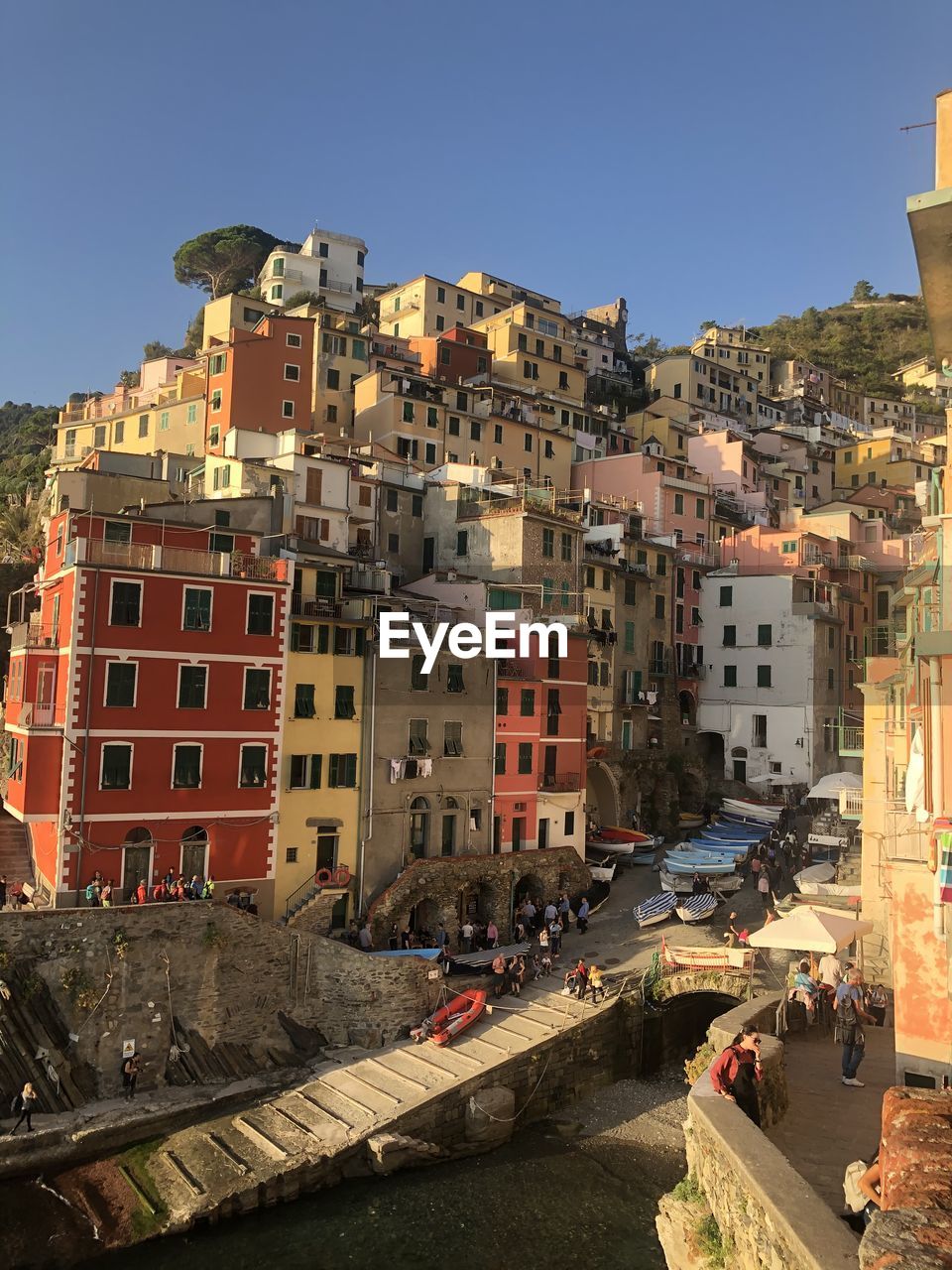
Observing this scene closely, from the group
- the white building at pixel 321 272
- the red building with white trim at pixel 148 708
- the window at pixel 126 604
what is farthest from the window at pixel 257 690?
the white building at pixel 321 272

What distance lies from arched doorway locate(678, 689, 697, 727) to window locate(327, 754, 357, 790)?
2846cm

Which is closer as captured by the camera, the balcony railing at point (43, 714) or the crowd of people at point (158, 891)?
the crowd of people at point (158, 891)

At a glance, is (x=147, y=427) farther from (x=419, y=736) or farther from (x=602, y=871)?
(x=602, y=871)

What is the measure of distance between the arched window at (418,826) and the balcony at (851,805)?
15.2 m

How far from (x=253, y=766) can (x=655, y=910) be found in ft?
54.0

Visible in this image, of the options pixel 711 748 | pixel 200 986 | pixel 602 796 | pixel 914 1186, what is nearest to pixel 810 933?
pixel 914 1186

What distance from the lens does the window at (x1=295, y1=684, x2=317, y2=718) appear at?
113ft

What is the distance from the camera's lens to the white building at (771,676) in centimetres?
5494

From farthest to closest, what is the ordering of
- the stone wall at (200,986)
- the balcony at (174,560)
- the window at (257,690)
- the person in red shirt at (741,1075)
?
the window at (257,690) → the balcony at (174,560) → the stone wall at (200,986) → the person in red shirt at (741,1075)

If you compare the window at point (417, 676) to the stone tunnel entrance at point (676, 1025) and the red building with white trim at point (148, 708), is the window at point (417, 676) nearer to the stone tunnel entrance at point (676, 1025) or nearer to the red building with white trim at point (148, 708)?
the red building with white trim at point (148, 708)

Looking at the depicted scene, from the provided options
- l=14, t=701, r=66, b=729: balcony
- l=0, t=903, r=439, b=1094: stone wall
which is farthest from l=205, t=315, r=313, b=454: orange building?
l=0, t=903, r=439, b=1094: stone wall

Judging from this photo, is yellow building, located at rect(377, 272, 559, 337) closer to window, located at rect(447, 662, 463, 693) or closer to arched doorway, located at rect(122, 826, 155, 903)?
window, located at rect(447, 662, 463, 693)

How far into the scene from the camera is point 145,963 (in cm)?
2822

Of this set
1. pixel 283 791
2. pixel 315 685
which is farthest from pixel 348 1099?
pixel 315 685
